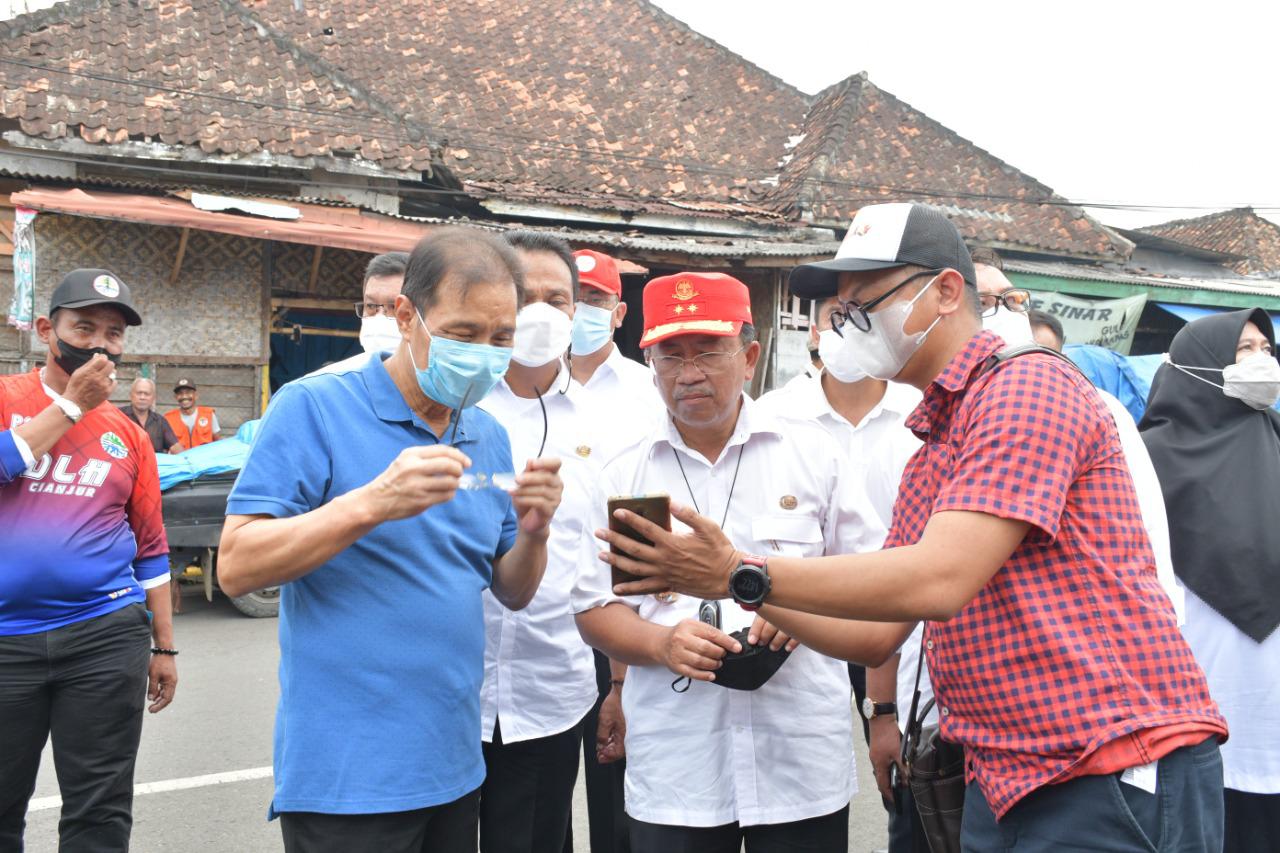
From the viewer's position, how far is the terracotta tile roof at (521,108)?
39.0 ft

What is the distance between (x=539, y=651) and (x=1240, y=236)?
28288 millimetres

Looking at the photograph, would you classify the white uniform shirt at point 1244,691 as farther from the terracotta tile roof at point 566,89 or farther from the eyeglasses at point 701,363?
the terracotta tile roof at point 566,89

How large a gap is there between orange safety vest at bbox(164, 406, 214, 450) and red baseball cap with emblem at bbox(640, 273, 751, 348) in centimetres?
905

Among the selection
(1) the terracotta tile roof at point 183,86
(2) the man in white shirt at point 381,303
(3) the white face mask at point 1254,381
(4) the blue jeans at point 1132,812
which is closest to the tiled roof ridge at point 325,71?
(1) the terracotta tile roof at point 183,86

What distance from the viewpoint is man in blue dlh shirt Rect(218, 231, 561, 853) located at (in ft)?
6.29

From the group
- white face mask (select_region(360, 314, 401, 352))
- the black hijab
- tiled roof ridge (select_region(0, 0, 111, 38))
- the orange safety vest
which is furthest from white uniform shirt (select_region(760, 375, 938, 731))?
tiled roof ridge (select_region(0, 0, 111, 38))

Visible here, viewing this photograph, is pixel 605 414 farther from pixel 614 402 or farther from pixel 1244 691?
pixel 1244 691

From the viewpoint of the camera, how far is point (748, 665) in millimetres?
2350

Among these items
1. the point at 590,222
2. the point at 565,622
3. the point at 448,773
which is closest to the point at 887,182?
Answer: the point at 590,222

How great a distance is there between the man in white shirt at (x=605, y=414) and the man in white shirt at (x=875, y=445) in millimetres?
539

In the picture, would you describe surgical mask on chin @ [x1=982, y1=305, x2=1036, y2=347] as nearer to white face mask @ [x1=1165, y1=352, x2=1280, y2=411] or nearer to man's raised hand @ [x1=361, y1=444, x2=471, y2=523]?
white face mask @ [x1=1165, y1=352, x2=1280, y2=411]

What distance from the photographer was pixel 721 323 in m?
2.69

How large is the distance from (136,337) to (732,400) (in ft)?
33.4

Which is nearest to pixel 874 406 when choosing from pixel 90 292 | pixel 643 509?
pixel 643 509
